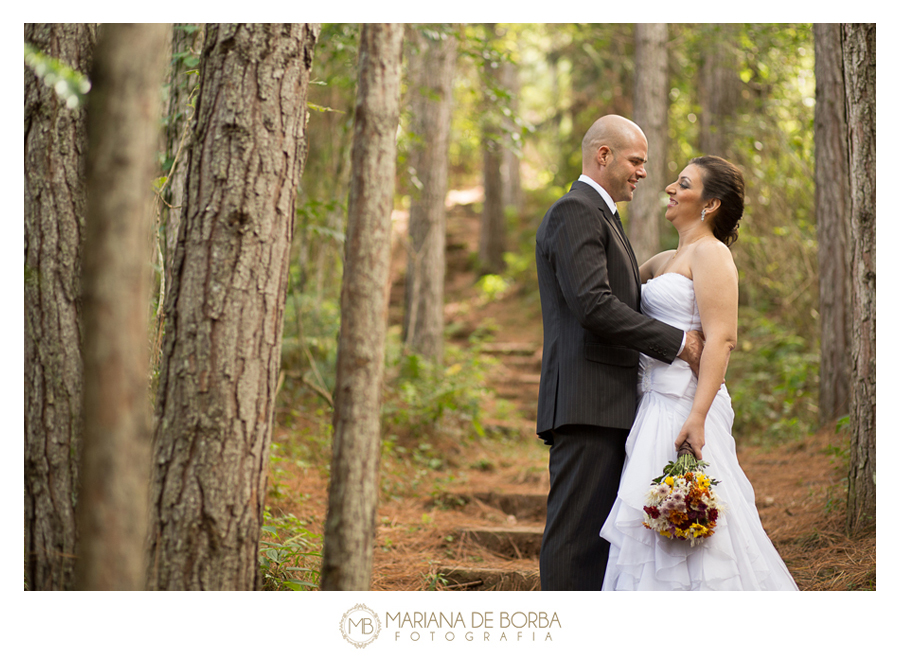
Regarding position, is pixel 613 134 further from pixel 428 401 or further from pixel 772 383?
pixel 772 383

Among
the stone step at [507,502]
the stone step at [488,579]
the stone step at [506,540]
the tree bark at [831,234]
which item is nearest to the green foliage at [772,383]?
the tree bark at [831,234]

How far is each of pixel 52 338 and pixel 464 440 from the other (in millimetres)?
4945

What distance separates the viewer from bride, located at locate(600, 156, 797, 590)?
2.62 m

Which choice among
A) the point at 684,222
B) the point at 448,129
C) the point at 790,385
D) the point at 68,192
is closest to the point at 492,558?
the point at 684,222

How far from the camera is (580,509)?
274 centimetres

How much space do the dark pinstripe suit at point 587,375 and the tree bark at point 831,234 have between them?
3.97 meters

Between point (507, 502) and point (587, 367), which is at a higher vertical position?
point (587, 367)

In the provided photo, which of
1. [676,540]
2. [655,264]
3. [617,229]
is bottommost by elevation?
[676,540]

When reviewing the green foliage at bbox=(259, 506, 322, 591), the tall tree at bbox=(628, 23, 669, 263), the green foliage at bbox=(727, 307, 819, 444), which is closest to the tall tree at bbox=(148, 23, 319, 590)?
the green foliage at bbox=(259, 506, 322, 591)

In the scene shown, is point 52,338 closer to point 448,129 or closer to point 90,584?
point 90,584

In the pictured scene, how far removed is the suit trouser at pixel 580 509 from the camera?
2721 mm

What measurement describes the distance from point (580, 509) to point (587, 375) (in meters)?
0.55
